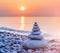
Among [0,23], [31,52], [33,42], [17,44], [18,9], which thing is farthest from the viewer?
[0,23]

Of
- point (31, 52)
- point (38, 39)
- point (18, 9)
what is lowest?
point (31, 52)

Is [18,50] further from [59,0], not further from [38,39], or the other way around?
[59,0]

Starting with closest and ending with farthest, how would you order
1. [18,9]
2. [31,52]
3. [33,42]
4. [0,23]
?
[31,52], [33,42], [18,9], [0,23]

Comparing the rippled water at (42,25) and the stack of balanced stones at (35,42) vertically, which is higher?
the rippled water at (42,25)

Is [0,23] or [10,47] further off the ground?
[0,23]

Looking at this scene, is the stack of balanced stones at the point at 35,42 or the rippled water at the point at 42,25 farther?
the rippled water at the point at 42,25

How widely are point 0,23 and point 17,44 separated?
357cm

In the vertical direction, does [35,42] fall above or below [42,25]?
below

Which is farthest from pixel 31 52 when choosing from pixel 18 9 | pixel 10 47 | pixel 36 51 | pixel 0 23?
pixel 0 23

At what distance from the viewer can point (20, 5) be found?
→ 12.2 feet

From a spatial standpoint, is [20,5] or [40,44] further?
[20,5]

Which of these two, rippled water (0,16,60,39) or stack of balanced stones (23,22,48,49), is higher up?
rippled water (0,16,60,39)

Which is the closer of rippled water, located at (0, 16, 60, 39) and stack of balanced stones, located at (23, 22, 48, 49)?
stack of balanced stones, located at (23, 22, 48, 49)

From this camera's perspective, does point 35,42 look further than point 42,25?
No
